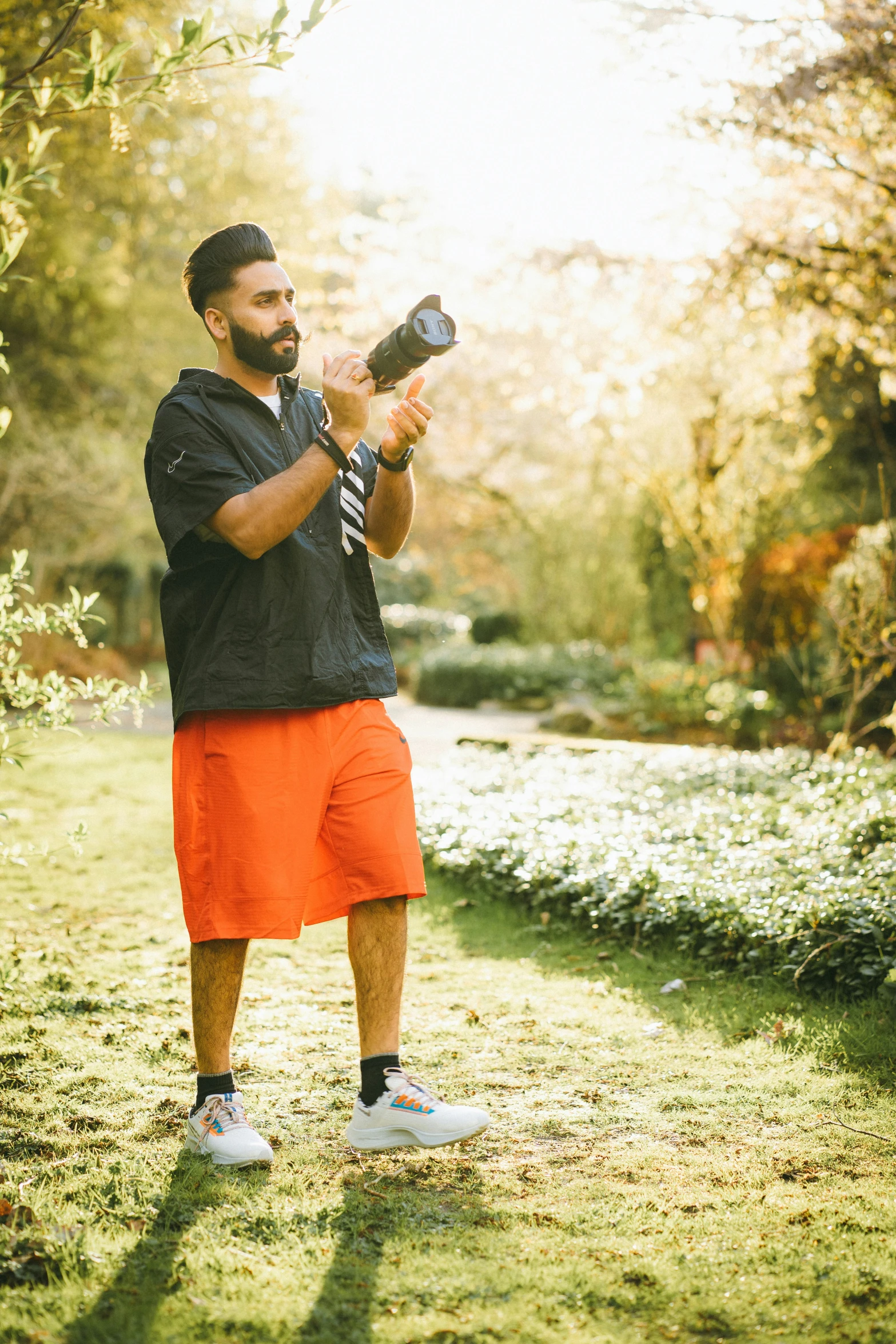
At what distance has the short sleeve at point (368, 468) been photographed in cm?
282

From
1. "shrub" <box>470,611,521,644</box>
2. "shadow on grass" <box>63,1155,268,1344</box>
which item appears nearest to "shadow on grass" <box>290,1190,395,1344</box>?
"shadow on grass" <box>63,1155,268,1344</box>

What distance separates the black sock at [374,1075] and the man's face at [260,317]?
1503mm

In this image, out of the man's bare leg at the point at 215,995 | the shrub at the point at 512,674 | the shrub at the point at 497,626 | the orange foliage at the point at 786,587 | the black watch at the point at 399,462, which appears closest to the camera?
the man's bare leg at the point at 215,995

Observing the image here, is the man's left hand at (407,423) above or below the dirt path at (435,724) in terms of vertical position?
above

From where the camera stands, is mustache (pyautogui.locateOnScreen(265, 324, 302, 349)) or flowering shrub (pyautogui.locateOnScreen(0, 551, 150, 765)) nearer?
mustache (pyautogui.locateOnScreen(265, 324, 302, 349))

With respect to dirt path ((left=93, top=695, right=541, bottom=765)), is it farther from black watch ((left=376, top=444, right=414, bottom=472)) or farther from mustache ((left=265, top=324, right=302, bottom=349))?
mustache ((left=265, top=324, right=302, bottom=349))

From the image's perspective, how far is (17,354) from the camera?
1393 cm

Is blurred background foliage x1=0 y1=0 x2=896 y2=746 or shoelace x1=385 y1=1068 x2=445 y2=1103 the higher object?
blurred background foliage x1=0 y1=0 x2=896 y2=746

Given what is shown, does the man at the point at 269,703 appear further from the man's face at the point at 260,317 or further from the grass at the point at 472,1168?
the grass at the point at 472,1168

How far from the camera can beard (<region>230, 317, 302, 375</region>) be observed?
2.60 m

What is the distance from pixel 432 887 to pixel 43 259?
28.7 ft

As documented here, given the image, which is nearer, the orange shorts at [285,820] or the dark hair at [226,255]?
the orange shorts at [285,820]

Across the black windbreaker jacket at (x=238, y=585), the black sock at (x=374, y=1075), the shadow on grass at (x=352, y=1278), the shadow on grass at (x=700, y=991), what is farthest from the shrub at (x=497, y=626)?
the shadow on grass at (x=352, y=1278)

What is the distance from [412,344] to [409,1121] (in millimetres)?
1613
